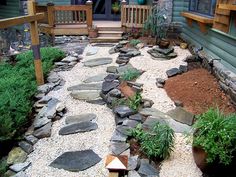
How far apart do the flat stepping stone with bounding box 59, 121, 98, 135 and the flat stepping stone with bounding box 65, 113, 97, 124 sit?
0.32 feet

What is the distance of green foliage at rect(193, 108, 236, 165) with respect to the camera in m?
2.76

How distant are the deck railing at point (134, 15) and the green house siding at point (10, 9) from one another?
5608 mm

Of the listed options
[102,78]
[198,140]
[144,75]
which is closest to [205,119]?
[198,140]

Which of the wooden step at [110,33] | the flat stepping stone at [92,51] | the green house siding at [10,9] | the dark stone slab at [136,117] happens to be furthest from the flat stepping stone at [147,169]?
the green house siding at [10,9]

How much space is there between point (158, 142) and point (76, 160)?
1.09 m

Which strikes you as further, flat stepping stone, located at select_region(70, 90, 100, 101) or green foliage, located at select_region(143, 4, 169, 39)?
green foliage, located at select_region(143, 4, 169, 39)

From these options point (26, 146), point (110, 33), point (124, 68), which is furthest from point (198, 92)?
point (110, 33)

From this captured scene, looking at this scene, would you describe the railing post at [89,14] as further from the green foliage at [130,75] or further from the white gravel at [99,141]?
the green foliage at [130,75]

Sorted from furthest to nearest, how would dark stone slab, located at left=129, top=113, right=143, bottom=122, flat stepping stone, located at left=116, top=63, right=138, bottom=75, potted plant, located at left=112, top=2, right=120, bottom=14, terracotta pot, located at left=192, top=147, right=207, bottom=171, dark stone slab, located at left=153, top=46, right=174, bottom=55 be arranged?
potted plant, located at left=112, top=2, right=120, bottom=14 → dark stone slab, located at left=153, top=46, right=174, bottom=55 → flat stepping stone, located at left=116, top=63, right=138, bottom=75 → dark stone slab, located at left=129, top=113, right=143, bottom=122 → terracotta pot, located at left=192, top=147, right=207, bottom=171

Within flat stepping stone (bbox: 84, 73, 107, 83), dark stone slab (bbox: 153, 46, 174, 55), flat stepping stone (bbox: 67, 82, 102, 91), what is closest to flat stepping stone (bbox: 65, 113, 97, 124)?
flat stepping stone (bbox: 67, 82, 102, 91)

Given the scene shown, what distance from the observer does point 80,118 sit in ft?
14.7

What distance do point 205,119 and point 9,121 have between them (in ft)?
8.89

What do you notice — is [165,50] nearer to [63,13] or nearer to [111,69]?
[111,69]

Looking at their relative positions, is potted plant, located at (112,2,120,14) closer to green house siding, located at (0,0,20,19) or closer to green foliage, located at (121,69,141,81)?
green house siding, located at (0,0,20,19)
